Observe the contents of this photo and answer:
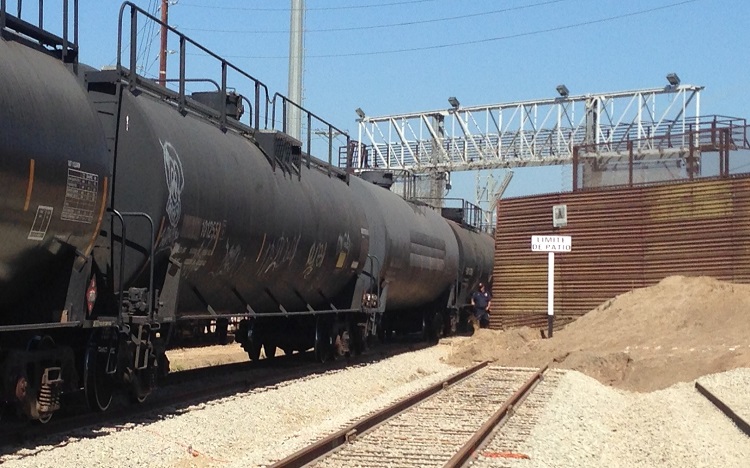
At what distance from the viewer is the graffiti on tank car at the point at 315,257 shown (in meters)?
16.8

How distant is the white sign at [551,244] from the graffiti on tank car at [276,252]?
10.2 m

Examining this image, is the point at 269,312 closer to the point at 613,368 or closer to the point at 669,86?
the point at 613,368

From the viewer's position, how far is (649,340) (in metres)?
21.7

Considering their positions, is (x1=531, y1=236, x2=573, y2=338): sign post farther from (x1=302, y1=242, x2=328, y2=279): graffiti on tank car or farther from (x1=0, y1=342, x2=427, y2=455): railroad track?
(x1=302, y1=242, x2=328, y2=279): graffiti on tank car

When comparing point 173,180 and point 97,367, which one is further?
point 173,180

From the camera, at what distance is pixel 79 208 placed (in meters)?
9.66

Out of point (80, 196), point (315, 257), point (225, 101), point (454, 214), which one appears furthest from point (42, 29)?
point (454, 214)

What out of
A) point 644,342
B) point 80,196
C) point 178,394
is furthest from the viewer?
point 644,342

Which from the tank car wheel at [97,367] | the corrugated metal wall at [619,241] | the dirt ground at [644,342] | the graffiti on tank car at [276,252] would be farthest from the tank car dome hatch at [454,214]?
the tank car wheel at [97,367]

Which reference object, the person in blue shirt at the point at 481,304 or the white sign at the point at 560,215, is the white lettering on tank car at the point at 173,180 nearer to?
the white sign at the point at 560,215

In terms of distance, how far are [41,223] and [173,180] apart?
2.66 metres

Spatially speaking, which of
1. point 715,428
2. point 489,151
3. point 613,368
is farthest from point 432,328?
point 489,151

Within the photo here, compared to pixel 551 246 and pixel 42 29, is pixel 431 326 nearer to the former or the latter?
pixel 551 246

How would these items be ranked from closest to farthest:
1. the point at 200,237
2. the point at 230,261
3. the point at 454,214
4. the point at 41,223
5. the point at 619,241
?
the point at 41,223, the point at 200,237, the point at 230,261, the point at 619,241, the point at 454,214
